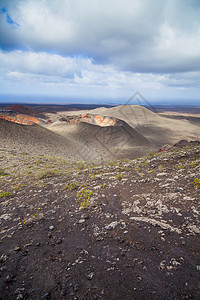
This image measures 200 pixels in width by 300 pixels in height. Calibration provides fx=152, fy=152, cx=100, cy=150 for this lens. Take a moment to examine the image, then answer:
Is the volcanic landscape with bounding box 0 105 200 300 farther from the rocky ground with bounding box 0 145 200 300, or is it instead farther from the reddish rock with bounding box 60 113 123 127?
the reddish rock with bounding box 60 113 123 127

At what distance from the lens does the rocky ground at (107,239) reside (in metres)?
2.28

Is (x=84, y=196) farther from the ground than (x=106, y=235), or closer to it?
closer to it

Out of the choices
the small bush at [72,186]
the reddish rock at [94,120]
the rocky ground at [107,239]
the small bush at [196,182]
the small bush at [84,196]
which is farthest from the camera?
the reddish rock at [94,120]

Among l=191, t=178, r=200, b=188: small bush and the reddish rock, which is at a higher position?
the reddish rock

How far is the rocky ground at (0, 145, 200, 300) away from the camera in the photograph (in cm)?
228

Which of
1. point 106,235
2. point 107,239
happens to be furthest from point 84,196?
point 107,239

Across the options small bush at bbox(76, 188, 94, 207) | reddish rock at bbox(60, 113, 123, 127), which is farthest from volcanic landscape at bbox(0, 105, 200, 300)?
reddish rock at bbox(60, 113, 123, 127)

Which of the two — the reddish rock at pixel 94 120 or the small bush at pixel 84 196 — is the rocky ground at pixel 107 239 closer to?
the small bush at pixel 84 196

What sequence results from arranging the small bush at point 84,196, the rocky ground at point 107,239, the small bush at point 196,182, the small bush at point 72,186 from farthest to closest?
1. the small bush at point 72,186
2. the small bush at point 84,196
3. the small bush at point 196,182
4. the rocky ground at point 107,239

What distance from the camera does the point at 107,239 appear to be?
3178mm

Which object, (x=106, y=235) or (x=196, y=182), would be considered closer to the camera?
(x=106, y=235)

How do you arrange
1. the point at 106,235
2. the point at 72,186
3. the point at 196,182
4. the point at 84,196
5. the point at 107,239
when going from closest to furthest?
the point at 107,239 < the point at 106,235 < the point at 196,182 < the point at 84,196 < the point at 72,186

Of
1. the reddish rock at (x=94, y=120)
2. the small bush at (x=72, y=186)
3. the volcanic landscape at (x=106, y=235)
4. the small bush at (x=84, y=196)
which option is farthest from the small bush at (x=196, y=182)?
the reddish rock at (x=94, y=120)

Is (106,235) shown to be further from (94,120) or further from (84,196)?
(94,120)
